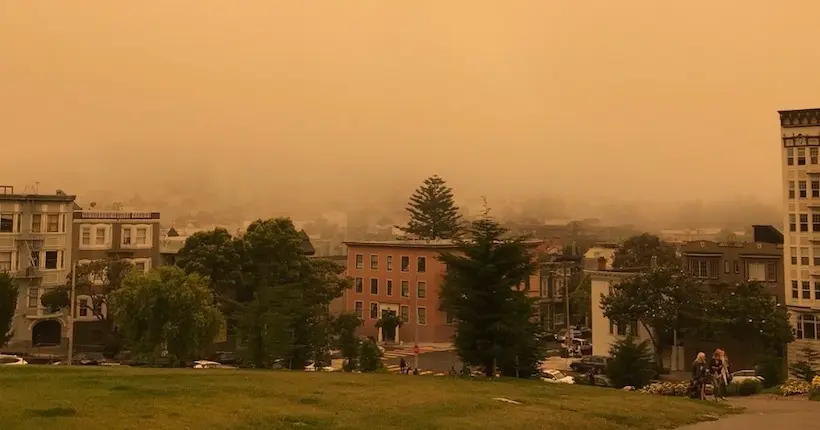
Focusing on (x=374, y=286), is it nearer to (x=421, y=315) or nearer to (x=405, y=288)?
(x=405, y=288)

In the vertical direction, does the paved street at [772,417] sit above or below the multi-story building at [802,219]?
below

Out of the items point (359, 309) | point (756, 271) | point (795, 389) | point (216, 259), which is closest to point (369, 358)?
point (795, 389)

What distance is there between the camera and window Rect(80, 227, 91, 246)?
5137 centimetres

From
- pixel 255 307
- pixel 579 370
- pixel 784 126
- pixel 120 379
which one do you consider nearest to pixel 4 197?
pixel 255 307

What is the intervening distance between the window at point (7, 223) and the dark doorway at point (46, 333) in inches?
264

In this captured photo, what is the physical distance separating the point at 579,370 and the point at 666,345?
6.18 metres

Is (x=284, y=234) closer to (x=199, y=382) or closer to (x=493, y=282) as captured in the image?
(x=493, y=282)

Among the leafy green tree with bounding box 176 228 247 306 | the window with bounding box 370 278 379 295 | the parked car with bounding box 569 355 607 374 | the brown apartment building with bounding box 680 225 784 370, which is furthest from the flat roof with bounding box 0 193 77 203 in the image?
the brown apartment building with bounding box 680 225 784 370

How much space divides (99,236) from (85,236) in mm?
930

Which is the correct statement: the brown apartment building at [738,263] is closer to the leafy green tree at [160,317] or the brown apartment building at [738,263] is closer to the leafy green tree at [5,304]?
the leafy green tree at [160,317]

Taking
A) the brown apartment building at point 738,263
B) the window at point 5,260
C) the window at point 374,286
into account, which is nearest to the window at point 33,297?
the window at point 5,260

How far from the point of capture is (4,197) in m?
48.0

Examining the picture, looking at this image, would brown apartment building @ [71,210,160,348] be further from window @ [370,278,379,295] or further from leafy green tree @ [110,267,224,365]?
window @ [370,278,379,295]

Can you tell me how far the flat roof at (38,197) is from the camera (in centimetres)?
4800
